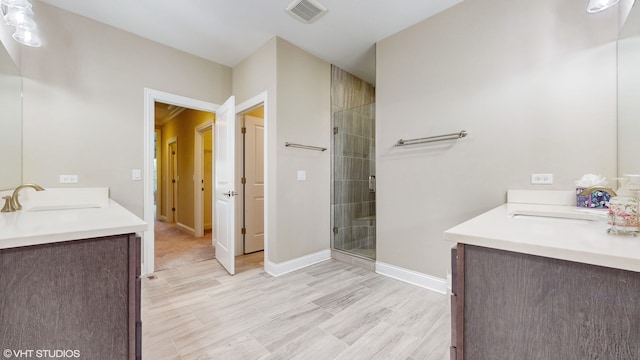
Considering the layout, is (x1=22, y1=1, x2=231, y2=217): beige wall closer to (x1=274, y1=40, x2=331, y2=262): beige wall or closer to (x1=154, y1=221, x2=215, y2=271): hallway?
(x1=154, y1=221, x2=215, y2=271): hallway

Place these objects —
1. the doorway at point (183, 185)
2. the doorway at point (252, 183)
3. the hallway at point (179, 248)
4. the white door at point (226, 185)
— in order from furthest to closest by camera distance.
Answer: the doorway at point (183, 185), the doorway at point (252, 183), the hallway at point (179, 248), the white door at point (226, 185)

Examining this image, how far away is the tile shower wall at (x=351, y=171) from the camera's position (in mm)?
3262

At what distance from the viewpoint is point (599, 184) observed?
1.44 m

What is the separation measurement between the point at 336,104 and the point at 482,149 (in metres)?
1.93

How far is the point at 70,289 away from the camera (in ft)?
2.72

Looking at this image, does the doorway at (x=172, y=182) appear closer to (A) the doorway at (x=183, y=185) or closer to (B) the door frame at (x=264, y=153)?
(A) the doorway at (x=183, y=185)

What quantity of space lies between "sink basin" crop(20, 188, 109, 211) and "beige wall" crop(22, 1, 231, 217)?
10 cm

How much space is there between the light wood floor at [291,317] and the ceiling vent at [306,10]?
8.48 feet

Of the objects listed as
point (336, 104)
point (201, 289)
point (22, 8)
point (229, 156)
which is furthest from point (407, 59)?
point (201, 289)

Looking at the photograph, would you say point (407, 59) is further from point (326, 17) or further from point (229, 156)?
point (229, 156)

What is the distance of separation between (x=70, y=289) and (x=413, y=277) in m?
2.41

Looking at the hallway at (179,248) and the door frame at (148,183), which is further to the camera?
the hallway at (179,248)

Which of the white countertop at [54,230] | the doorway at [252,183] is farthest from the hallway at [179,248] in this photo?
the white countertop at [54,230]

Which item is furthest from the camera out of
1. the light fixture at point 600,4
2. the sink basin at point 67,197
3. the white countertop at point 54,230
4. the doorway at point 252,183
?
the doorway at point 252,183
